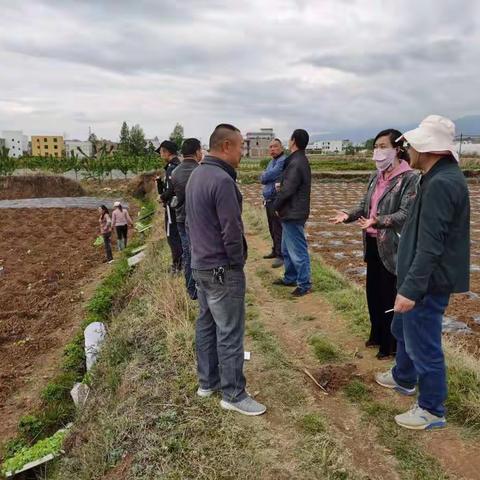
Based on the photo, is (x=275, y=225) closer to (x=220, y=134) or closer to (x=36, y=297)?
(x=220, y=134)

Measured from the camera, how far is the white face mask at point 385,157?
3320mm

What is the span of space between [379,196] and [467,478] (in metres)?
1.92

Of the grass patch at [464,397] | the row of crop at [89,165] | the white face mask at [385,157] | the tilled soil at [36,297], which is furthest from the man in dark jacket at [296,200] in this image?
the row of crop at [89,165]

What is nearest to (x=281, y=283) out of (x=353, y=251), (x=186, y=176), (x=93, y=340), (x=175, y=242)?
(x=175, y=242)

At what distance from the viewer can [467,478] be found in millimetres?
2428

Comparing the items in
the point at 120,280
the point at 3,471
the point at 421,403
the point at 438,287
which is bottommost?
the point at 3,471

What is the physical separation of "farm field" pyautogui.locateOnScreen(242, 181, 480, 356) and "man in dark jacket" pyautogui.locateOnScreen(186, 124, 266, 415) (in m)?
2.59

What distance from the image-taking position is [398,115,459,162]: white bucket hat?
2.42 meters

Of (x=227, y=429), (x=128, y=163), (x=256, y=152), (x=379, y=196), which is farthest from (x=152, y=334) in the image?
(x=256, y=152)

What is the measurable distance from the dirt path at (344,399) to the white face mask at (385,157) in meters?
1.58

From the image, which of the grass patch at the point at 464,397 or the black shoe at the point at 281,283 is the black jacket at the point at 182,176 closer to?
the black shoe at the point at 281,283

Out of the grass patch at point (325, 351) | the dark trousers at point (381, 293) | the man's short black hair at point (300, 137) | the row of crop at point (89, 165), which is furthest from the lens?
the row of crop at point (89, 165)

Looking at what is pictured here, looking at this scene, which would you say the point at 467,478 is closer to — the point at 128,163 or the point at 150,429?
the point at 150,429

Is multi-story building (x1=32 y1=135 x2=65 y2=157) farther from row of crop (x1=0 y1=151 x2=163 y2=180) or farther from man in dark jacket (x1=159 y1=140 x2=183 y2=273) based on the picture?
man in dark jacket (x1=159 y1=140 x2=183 y2=273)
